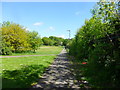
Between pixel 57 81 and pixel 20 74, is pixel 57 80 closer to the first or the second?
pixel 57 81

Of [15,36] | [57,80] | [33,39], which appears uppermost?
[15,36]

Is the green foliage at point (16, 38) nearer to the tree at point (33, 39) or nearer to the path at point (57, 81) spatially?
the tree at point (33, 39)

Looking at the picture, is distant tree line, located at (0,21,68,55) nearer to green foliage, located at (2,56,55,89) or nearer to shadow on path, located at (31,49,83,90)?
green foliage, located at (2,56,55,89)

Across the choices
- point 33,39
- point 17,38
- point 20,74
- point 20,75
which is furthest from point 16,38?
point 20,75

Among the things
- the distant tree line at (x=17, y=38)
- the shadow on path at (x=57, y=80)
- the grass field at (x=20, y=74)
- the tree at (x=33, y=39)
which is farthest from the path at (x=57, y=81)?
the tree at (x=33, y=39)

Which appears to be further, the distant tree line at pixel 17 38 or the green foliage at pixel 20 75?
the distant tree line at pixel 17 38

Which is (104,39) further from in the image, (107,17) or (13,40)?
(13,40)

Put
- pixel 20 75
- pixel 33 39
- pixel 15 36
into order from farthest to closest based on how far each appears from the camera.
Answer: pixel 33 39
pixel 15 36
pixel 20 75

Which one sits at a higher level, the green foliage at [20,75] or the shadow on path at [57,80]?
the green foliage at [20,75]

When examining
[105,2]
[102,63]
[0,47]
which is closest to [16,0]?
[105,2]

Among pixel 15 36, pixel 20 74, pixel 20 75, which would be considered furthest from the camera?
pixel 15 36

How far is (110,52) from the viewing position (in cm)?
437

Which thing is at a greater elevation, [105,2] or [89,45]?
[105,2]

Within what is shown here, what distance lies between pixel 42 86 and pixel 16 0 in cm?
607
